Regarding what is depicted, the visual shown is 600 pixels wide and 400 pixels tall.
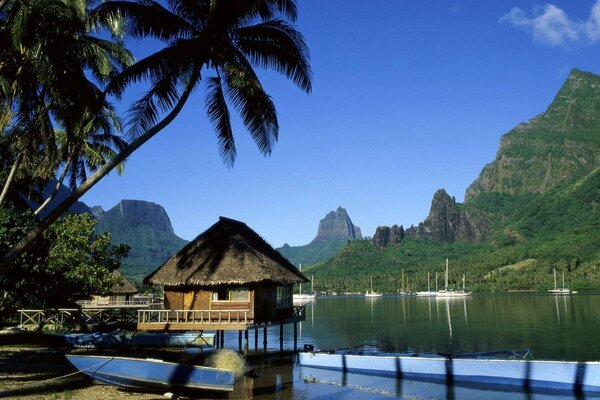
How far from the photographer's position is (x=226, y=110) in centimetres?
1819

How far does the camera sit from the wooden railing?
24953mm

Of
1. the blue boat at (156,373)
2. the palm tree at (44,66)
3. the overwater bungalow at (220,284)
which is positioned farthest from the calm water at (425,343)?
the palm tree at (44,66)

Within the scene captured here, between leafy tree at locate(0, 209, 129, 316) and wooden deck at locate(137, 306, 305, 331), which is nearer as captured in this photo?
wooden deck at locate(137, 306, 305, 331)

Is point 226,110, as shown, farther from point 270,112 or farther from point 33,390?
point 33,390

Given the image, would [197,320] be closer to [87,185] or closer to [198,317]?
[198,317]

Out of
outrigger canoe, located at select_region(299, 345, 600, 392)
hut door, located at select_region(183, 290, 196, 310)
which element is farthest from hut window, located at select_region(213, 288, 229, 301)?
outrigger canoe, located at select_region(299, 345, 600, 392)

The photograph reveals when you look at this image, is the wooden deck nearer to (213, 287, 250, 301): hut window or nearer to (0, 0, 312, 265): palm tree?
(213, 287, 250, 301): hut window

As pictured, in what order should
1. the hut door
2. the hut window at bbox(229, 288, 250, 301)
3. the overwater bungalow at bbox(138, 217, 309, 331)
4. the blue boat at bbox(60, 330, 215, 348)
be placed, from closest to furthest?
1. the overwater bungalow at bbox(138, 217, 309, 331)
2. the hut window at bbox(229, 288, 250, 301)
3. the hut door
4. the blue boat at bbox(60, 330, 215, 348)

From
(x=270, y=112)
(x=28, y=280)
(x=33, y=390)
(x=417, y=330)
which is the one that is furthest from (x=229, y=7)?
(x=417, y=330)

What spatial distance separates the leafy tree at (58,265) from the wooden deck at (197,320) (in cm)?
937

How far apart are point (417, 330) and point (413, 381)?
2773cm

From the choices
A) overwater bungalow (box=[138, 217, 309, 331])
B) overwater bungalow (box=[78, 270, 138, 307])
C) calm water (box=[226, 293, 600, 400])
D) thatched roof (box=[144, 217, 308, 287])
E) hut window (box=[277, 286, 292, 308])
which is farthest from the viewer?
overwater bungalow (box=[78, 270, 138, 307])

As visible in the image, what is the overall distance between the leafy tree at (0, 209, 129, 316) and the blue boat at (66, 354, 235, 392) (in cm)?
1456

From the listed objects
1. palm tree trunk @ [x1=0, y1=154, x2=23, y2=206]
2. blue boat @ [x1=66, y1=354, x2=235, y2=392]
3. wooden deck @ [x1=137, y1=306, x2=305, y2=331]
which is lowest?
blue boat @ [x1=66, y1=354, x2=235, y2=392]
